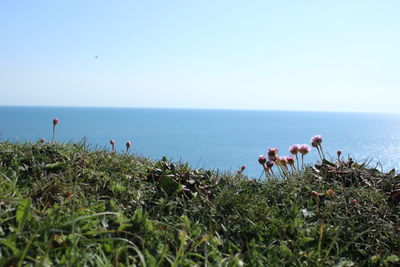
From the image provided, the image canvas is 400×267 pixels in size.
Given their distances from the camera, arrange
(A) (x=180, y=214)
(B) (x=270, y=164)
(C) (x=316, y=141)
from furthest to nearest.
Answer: (C) (x=316, y=141) < (B) (x=270, y=164) < (A) (x=180, y=214)

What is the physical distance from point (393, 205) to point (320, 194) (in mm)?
609

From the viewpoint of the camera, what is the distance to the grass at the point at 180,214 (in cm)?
177

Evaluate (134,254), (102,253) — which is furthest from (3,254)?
(134,254)

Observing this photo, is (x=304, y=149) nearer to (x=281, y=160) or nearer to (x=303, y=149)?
(x=303, y=149)

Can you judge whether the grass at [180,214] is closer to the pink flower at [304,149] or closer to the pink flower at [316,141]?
the pink flower at [304,149]

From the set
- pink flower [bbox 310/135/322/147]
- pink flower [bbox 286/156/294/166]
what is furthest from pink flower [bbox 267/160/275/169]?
pink flower [bbox 310/135/322/147]

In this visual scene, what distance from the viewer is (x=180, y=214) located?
8.39 feet

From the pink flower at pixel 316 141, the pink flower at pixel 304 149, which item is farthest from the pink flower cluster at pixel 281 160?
the pink flower at pixel 316 141

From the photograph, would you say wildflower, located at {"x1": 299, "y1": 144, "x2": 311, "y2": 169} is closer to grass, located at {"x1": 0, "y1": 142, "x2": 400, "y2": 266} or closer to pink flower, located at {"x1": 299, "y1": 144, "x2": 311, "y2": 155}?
pink flower, located at {"x1": 299, "y1": 144, "x2": 311, "y2": 155}

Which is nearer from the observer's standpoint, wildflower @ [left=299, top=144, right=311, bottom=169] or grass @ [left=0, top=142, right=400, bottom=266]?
grass @ [left=0, top=142, right=400, bottom=266]

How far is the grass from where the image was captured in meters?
1.77

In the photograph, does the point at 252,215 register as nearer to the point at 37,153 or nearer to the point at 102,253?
the point at 102,253

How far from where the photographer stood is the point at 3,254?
1.63 metres

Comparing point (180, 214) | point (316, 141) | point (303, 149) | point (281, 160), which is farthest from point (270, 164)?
point (180, 214)
